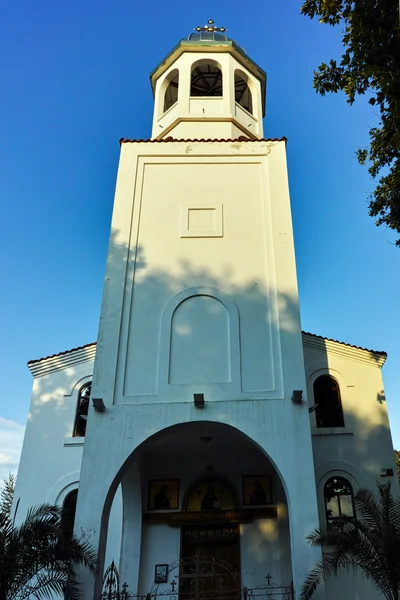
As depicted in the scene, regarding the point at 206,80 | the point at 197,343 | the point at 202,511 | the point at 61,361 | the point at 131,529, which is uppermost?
the point at 206,80

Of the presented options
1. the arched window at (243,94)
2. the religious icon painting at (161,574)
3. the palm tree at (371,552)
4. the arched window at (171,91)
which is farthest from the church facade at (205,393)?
the arched window at (171,91)

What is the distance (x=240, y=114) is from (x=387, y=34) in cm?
615

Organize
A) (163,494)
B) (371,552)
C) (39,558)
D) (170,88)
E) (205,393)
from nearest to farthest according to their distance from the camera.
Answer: (39,558), (371,552), (205,393), (163,494), (170,88)

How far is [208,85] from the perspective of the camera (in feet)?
53.1

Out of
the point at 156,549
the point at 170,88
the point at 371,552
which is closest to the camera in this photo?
the point at 371,552

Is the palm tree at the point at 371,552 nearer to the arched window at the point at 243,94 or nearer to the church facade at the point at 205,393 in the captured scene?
the church facade at the point at 205,393

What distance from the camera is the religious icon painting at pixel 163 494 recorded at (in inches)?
466

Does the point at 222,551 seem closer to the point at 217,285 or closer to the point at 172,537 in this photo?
the point at 172,537

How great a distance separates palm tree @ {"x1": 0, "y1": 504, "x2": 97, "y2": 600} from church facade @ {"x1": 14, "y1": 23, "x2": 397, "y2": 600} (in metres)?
0.36

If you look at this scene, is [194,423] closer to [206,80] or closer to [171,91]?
[171,91]

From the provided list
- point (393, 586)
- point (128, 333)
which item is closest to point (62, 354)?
point (128, 333)

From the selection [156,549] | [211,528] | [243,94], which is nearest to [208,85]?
[243,94]

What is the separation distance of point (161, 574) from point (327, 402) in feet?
19.1

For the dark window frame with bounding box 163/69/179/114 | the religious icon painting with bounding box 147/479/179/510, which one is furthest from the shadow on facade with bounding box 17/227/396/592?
the dark window frame with bounding box 163/69/179/114
